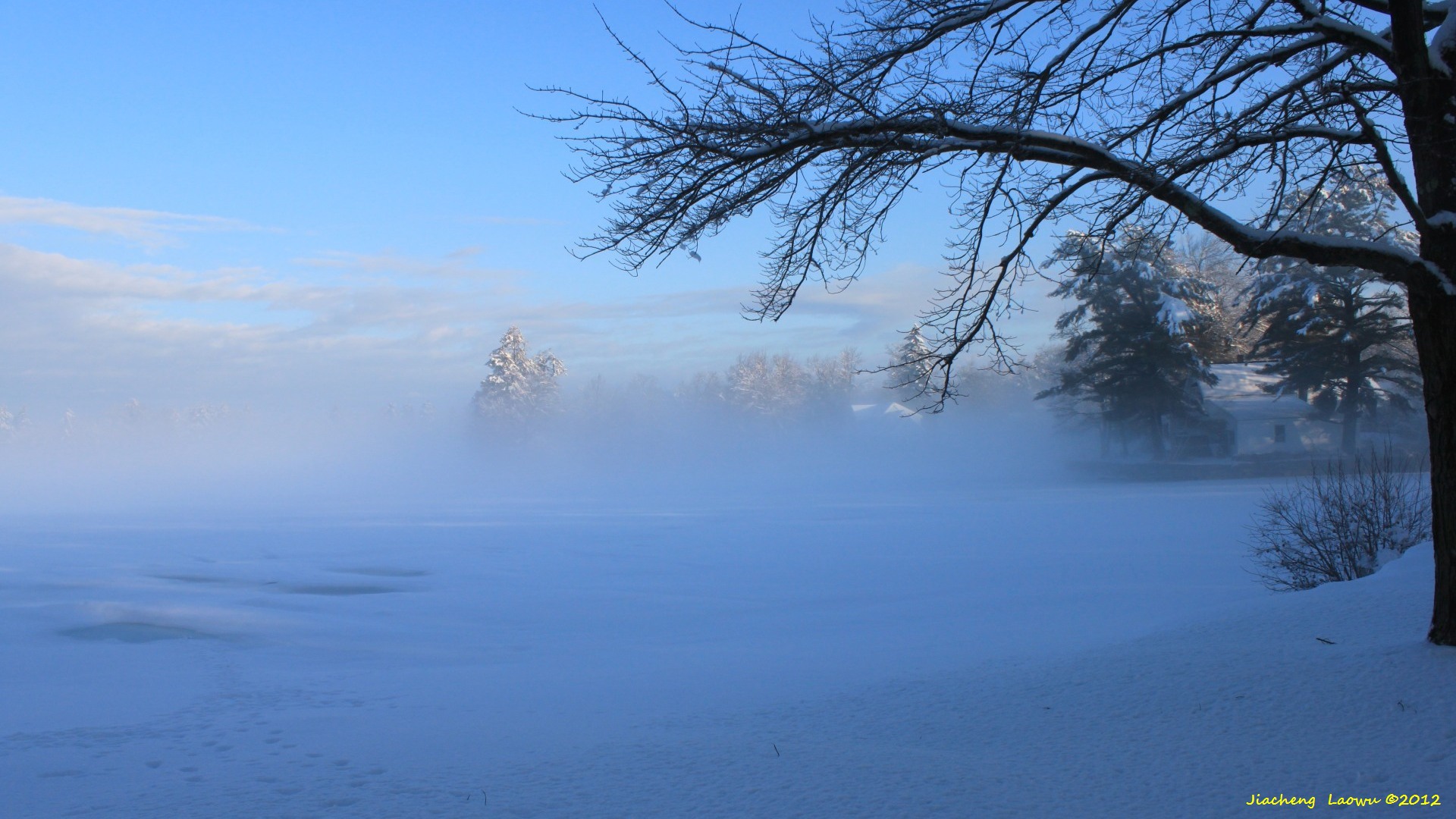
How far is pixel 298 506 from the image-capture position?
154ft

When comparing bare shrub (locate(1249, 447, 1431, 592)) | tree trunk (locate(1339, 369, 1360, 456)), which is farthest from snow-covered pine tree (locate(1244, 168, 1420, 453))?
bare shrub (locate(1249, 447, 1431, 592))

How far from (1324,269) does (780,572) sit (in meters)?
30.8

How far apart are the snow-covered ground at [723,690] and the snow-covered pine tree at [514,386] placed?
58428mm

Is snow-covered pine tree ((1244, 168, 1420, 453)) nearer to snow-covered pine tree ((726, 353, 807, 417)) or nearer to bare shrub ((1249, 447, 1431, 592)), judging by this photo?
bare shrub ((1249, 447, 1431, 592))

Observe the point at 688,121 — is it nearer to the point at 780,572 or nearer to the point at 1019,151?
the point at 1019,151

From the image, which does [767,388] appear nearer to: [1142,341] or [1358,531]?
[1142,341]

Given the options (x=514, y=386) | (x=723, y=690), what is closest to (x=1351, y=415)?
(x=723, y=690)

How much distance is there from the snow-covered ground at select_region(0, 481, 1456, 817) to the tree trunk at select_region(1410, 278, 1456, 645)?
285mm

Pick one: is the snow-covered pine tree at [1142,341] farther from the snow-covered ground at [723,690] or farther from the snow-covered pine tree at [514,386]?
the snow-covered pine tree at [514,386]

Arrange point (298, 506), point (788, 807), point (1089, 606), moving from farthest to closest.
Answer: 1. point (298, 506)
2. point (1089, 606)
3. point (788, 807)

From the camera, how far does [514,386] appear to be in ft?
254

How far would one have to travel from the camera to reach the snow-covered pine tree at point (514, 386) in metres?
77.8

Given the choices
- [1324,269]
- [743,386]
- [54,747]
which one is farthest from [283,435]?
[54,747]

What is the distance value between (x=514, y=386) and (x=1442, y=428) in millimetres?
75175
